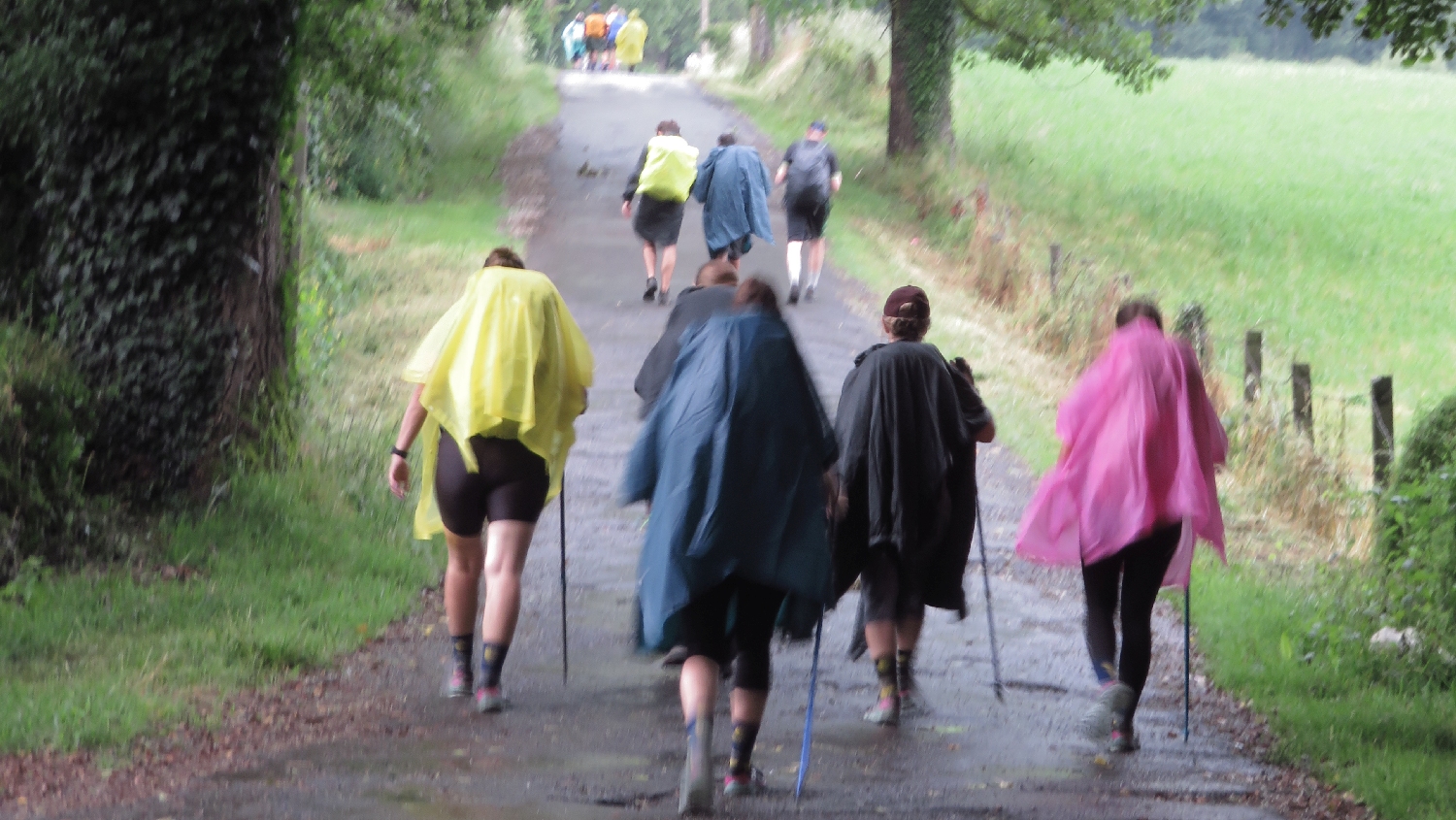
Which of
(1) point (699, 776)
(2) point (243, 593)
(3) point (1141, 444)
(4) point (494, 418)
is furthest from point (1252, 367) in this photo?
(1) point (699, 776)

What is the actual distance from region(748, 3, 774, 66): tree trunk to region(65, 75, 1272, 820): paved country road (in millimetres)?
26733

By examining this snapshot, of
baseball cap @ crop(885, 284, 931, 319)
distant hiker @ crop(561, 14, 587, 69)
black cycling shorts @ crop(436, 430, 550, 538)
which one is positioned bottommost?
black cycling shorts @ crop(436, 430, 550, 538)

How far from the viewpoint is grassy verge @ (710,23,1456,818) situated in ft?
25.5

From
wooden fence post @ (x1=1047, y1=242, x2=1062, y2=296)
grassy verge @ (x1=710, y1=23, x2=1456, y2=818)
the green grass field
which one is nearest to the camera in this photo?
grassy verge @ (x1=710, y1=23, x2=1456, y2=818)

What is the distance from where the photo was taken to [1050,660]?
8.13 m

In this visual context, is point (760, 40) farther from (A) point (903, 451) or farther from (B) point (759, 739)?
(B) point (759, 739)

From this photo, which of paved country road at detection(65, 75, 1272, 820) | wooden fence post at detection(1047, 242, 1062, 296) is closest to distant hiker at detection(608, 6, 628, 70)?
wooden fence post at detection(1047, 242, 1062, 296)

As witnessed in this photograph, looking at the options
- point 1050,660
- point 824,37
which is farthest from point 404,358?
point 824,37

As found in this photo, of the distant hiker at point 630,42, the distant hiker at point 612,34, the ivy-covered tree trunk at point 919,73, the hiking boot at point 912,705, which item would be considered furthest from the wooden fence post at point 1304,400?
the distant hiker at point 612,34

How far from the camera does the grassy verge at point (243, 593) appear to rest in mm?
6578

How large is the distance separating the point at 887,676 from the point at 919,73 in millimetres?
18871

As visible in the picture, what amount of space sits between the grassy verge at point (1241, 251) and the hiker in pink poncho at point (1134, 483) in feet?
2.73

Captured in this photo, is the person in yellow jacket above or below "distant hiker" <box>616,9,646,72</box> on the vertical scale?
below

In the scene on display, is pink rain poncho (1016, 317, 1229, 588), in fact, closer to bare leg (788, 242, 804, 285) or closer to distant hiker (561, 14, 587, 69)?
bare leg (788, 242, 804, 285)
